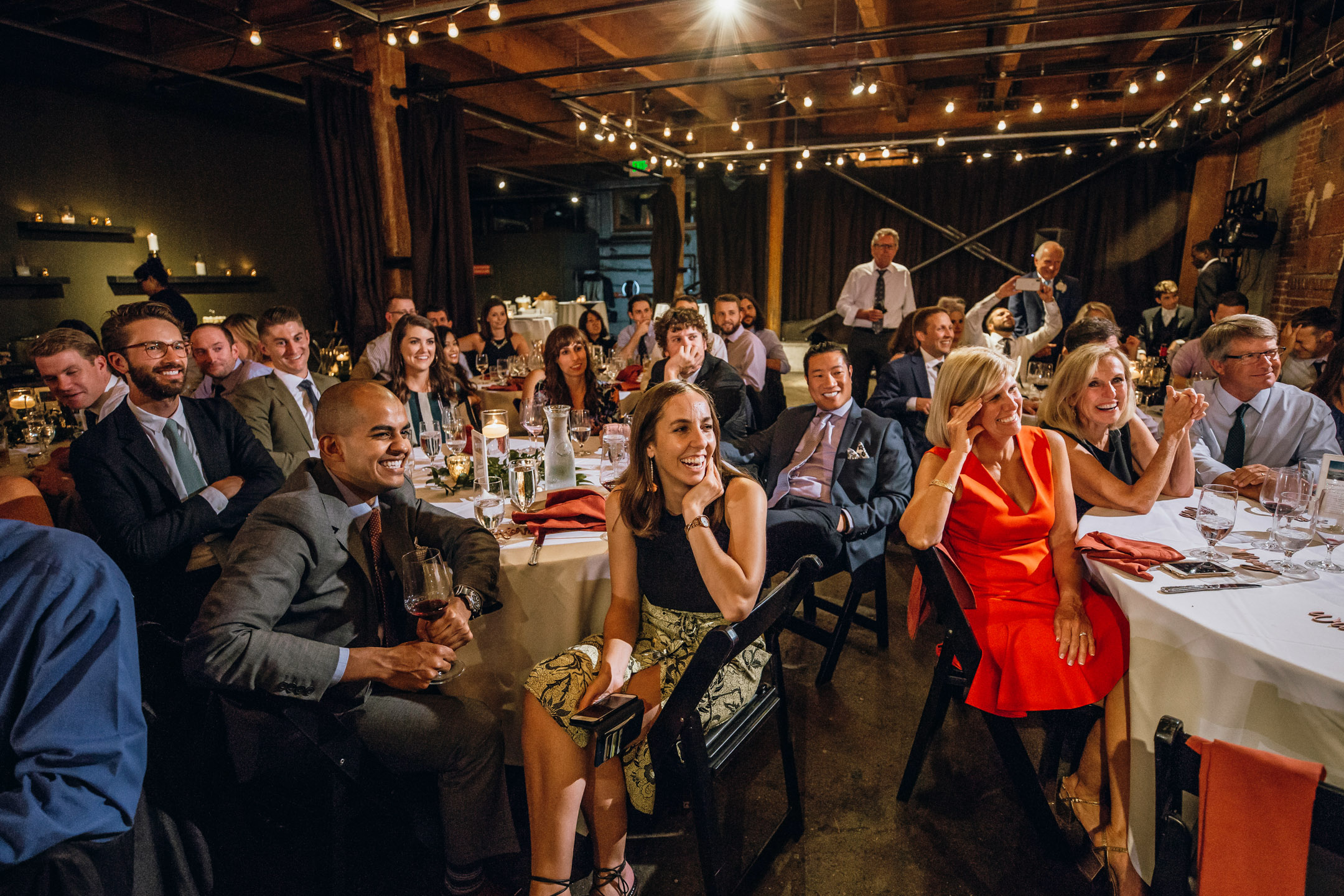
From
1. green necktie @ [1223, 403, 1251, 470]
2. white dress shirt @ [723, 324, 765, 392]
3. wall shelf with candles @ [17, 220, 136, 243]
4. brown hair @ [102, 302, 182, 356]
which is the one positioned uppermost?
wall shelf with candles @ [17, 220, 136, 243]

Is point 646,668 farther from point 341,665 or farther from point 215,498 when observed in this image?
point 215,498

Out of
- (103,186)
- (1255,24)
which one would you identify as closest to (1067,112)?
(1255,24)

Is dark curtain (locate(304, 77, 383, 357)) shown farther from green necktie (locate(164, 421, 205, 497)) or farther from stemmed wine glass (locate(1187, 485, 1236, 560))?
stemmed wine glass (locate(1187, 485, 1236, 560))

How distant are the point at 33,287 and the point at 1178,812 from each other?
31.2 ft

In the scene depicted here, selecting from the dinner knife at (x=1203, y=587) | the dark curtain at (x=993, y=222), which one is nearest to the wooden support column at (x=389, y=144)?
the dinner knife at (x=1203, y=587)

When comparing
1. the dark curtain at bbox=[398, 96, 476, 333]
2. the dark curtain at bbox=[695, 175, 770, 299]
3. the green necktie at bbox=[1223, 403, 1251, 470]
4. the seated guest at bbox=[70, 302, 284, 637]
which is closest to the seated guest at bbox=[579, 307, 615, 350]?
the dark curtain at bbox=[398, 96, 476, 333]

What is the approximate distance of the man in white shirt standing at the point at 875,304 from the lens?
6496 mm

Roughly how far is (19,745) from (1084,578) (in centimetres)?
246

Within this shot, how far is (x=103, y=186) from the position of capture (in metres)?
7.34

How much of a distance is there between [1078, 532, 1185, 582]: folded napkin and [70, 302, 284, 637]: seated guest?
9.01 feet

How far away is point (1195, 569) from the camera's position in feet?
5.79

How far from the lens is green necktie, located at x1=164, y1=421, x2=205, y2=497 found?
2.44m

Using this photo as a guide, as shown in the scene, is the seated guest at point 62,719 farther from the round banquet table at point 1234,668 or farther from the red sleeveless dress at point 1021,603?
the round banquet table at point 1234,668

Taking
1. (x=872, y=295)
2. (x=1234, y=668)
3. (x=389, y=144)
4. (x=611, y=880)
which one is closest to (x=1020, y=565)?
(x=1234, y=668)
